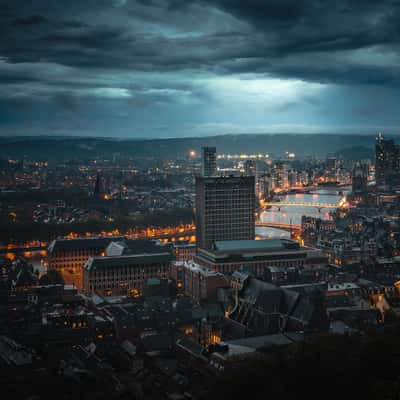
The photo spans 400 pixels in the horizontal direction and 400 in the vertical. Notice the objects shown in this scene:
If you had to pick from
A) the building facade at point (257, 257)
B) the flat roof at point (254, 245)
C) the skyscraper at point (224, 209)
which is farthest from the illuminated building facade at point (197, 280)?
the skyscraper at point (224, 209)

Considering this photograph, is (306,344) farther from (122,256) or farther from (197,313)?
(122,256)

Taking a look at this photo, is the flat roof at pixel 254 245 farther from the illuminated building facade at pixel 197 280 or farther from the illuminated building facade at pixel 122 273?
the illuminated building facade at pixel 197 280

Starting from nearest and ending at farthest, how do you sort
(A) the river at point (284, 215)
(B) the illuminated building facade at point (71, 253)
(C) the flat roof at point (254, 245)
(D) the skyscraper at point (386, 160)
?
1. (C) the flat roof at point (254, 245)
2. (B) the illuminated building facade at point (71, 253)
3. (A) the river at point (284, 215)
4. (D) the skyscraper at point (386, 160)

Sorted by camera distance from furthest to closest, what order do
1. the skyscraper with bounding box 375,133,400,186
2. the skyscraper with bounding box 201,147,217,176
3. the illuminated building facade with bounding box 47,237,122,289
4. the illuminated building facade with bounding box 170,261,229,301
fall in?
the skyscraper with bounding box 375,133,400,186 → the skyscraper with bounding box 201,147,217,176 → the illuminated building facade with bounding box 47,237,122,289 → the illuminated building facade with bounding box 170,261,229,301

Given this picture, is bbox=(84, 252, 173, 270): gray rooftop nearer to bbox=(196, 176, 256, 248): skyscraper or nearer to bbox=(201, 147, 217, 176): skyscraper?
bbox=(196, 176, 256, 248): skyscraper

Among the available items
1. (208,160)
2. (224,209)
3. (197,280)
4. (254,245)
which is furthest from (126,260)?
(208,160)

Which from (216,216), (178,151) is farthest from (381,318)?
(178,151)

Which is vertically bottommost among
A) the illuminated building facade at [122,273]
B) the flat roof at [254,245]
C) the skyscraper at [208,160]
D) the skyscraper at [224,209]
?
the illuminated building facade at [122,273]

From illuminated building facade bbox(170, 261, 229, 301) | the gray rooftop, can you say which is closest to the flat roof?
the gray rooftop
